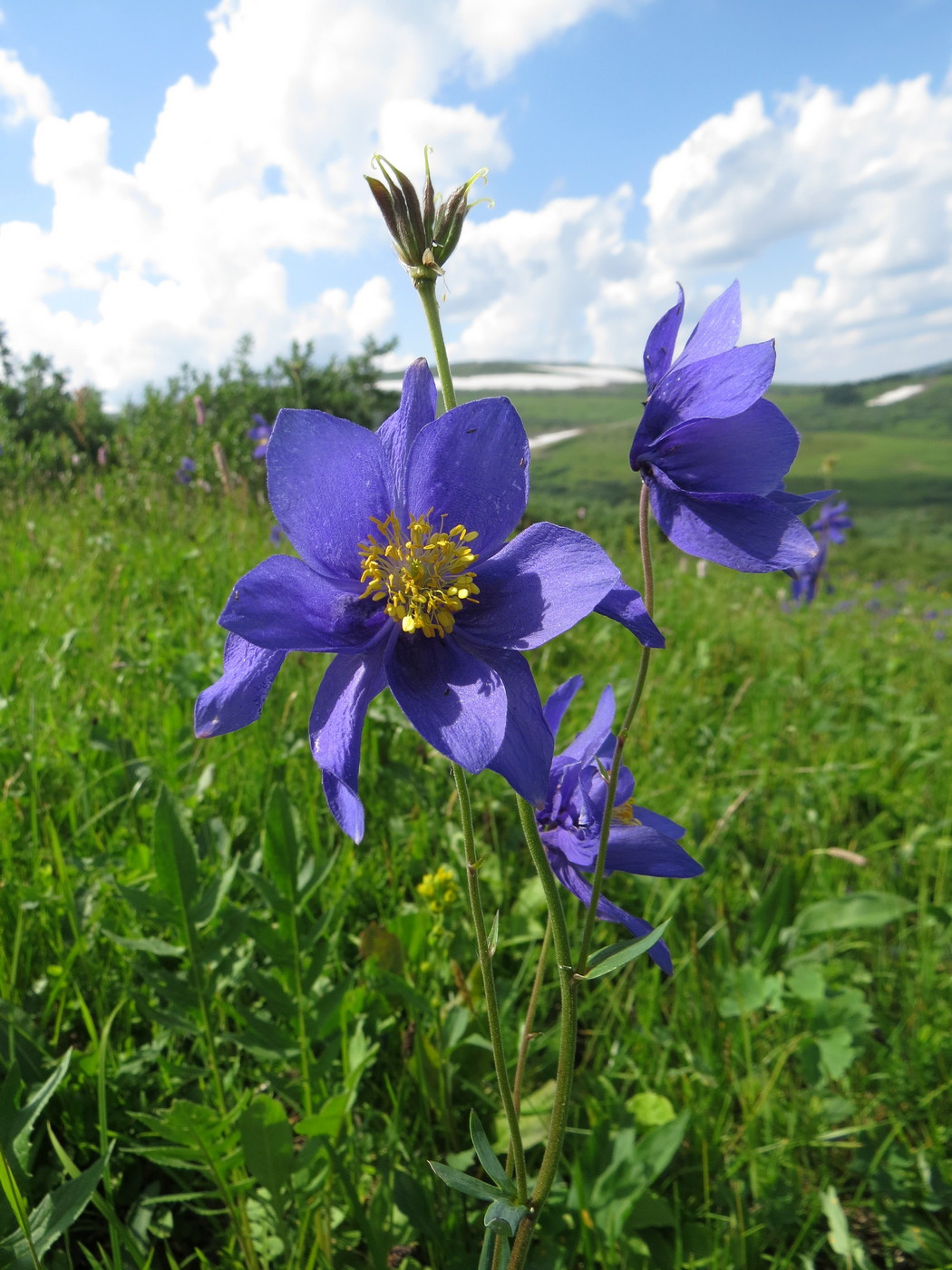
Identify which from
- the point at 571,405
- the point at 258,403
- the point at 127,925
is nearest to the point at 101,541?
the point at 127,925

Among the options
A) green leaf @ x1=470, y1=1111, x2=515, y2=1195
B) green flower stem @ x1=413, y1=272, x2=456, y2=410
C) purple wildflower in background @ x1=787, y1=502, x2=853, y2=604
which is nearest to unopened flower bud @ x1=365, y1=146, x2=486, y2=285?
green flower stem @ x1=413, y1=272, x2=456, y2=410

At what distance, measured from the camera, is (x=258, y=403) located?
1766 centimetres

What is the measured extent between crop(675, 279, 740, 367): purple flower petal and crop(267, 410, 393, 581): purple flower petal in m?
0.47

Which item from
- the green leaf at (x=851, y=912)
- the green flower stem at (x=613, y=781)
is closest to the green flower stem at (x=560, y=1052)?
the green flower stem at (x=613, y=781)

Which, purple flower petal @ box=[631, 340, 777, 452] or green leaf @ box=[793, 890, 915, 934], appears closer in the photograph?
purple flower petal @ box=[631, 340, 777, 452]

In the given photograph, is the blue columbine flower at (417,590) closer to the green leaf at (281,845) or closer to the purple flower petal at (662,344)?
the purple flower petal at (662,344)

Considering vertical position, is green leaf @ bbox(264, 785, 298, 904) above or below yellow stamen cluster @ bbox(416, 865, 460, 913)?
above

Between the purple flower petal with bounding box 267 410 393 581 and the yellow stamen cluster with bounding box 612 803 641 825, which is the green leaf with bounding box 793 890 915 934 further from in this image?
the purple flower petal with bounding box 267 410 393 581

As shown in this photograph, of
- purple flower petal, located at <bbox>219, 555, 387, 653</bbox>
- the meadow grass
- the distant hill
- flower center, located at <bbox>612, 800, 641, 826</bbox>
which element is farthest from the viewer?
the distant hill

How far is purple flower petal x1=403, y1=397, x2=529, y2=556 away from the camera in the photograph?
3.27 ft

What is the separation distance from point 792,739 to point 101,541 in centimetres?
483

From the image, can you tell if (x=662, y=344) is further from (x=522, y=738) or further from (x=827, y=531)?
(x=827, y=531)

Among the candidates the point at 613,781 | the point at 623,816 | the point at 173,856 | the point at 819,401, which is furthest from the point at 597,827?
the point at 819,401

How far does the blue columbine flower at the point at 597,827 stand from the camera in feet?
3.80
